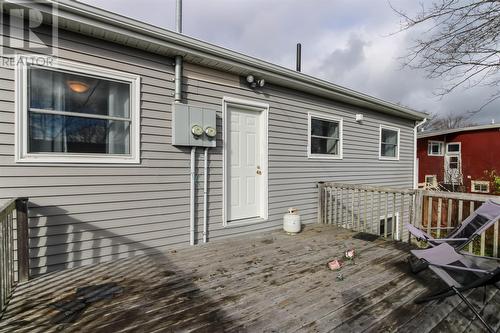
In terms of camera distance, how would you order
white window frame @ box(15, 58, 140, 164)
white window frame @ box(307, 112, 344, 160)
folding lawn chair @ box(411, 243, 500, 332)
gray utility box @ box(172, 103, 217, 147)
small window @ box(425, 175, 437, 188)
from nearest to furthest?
folding lawn chair @ box(411, 243, 500, 332) < white window frame @ box(15, 58, 140, 164) < gray utility box @ box(172, 103, 217, 147) < white window frame @ box(307, 112, 344, 160) < small window @ box(425, 175, 437, 188)

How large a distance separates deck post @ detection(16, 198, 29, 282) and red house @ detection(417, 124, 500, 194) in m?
14.4

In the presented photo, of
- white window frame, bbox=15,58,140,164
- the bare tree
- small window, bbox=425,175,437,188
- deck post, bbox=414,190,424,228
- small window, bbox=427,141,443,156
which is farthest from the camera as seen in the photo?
small window, bbox=427,141,443,156

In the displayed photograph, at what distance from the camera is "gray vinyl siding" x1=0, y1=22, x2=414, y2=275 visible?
2.86 meters

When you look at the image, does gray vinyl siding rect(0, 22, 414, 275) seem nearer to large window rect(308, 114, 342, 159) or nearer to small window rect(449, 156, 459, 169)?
large window rect(308, 114, 342, 159)

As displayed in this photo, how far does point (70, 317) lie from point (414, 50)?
574cm

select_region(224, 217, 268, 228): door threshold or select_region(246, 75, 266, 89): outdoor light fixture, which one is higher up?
select_region(246, 75, 266, 89): outdoor light fixture

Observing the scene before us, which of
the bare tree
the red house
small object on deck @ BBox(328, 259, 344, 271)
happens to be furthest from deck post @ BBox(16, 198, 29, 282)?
the red house

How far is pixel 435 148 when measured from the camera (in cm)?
1502

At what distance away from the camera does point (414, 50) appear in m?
4.70

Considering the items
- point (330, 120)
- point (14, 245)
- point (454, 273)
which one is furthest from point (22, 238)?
point (330, 120)

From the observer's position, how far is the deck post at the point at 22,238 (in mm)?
2629

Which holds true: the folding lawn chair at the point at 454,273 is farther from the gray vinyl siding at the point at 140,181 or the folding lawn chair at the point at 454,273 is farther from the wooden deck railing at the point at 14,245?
the wooden deck railing at the point at 14,245

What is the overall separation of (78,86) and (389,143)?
743cm

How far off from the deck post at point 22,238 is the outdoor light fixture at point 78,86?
125 centimetres
